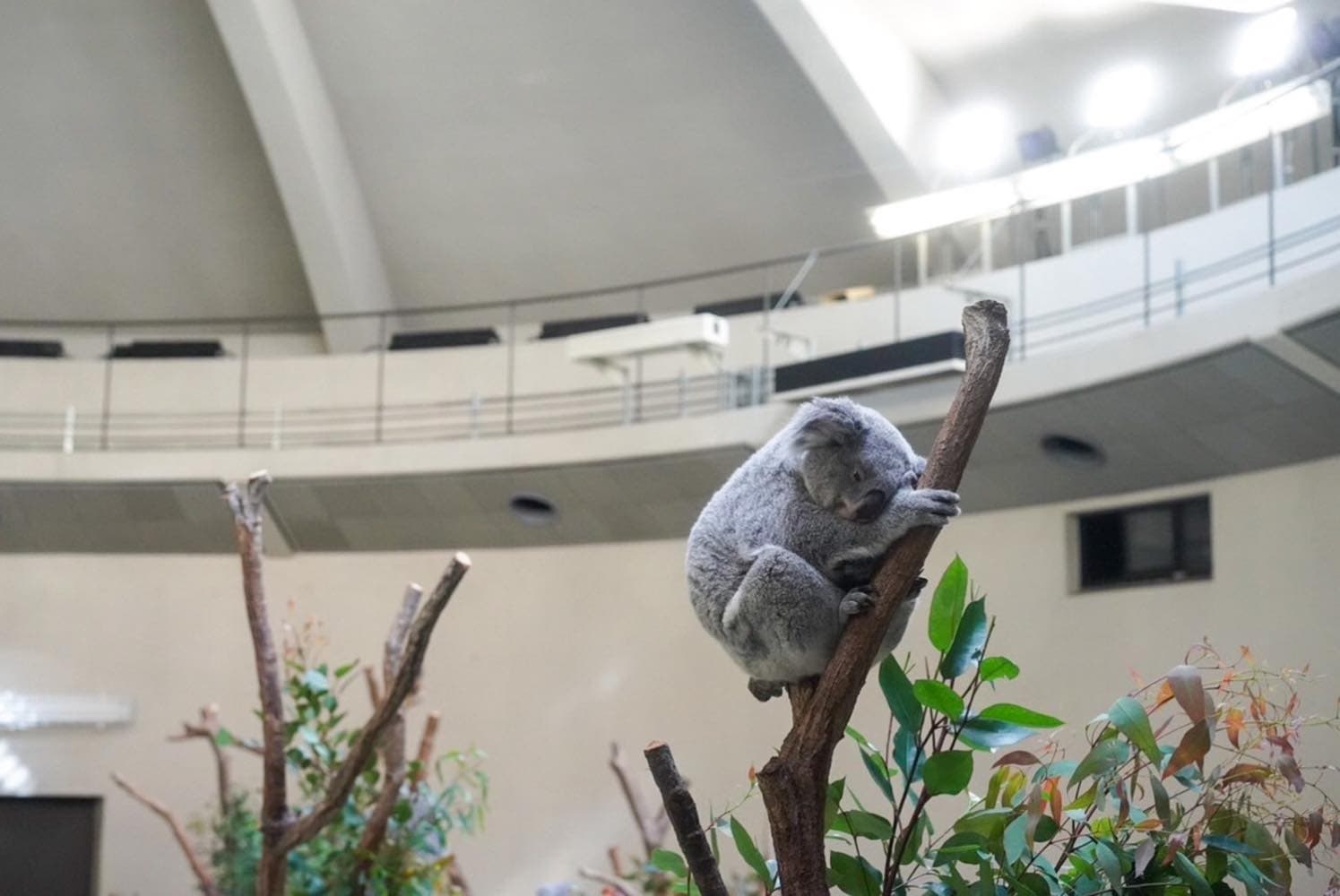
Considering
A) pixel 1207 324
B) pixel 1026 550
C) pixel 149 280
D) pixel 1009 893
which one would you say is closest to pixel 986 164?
pixel 1026 550

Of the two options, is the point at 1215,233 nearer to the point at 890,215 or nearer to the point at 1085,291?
the point at 1085,291

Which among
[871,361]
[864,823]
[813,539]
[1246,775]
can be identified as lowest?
[864,823]

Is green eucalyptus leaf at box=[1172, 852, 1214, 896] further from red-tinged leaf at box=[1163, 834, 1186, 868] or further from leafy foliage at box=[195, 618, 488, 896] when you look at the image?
leafy foliage at box=[195, 618, 488, 896]

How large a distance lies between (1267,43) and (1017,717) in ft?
31.6

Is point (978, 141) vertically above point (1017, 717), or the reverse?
point (978, 141)

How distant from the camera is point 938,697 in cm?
318

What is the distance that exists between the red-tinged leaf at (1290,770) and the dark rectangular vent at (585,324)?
10.5 metres

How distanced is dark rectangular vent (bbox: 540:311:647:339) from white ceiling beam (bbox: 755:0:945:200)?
7.76 feet

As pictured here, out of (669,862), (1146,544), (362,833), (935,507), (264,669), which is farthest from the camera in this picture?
(1146,544)

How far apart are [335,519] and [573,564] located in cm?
210

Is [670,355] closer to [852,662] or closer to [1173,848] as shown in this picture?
[1173,848]

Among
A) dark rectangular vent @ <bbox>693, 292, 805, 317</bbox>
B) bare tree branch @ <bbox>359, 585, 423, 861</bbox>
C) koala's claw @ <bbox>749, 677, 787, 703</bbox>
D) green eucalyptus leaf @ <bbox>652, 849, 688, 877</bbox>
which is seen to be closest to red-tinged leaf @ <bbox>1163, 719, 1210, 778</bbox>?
koala's claw @ <bbox>749, 677, 787, 703</bbox>

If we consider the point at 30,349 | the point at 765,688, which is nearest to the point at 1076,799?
the point at 765,688

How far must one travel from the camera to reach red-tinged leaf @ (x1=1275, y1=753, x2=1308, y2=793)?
326cm
